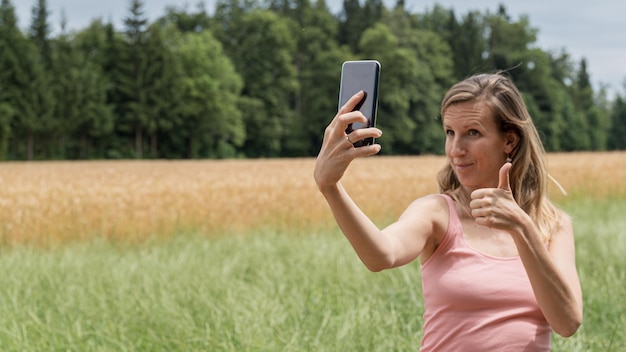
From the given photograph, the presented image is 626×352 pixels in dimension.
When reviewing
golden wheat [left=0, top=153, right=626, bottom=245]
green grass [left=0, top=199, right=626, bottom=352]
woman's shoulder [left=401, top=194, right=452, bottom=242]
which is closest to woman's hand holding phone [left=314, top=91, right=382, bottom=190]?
woman's shoulder [left=401, top=194, right=452, bottom=242]

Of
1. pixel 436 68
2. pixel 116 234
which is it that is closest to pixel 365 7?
pixel 436 68

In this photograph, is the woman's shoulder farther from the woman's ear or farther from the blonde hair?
the woman's ear

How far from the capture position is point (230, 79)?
5212 centimetres

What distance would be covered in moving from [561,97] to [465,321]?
74171 mm

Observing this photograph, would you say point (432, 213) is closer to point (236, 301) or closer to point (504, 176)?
point (504, 176)

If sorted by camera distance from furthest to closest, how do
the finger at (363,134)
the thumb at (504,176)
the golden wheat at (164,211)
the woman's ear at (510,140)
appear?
the golden wheat at (164,211) → the woman's ear at (510,140) → the thumb at (504,176) → the finger at (363,134)

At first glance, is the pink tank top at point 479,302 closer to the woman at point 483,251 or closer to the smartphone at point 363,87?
the woman at point 483,251

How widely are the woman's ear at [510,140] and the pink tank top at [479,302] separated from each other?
0.74 feet

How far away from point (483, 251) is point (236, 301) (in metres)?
2.80

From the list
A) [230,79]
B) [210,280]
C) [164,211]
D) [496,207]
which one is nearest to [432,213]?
[496,207]

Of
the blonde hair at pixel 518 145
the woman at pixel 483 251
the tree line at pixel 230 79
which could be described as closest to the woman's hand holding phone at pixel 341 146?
the woman at pixel 483 251

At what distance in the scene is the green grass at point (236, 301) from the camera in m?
4.03

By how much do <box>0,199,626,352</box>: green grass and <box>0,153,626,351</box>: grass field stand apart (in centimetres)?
1

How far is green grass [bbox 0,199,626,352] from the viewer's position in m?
4.03
